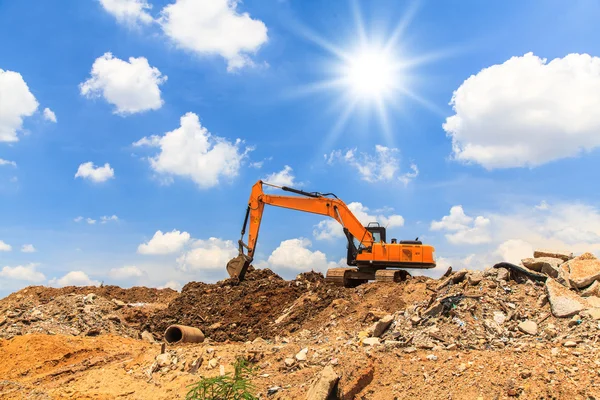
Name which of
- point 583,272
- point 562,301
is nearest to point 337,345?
point 562,301

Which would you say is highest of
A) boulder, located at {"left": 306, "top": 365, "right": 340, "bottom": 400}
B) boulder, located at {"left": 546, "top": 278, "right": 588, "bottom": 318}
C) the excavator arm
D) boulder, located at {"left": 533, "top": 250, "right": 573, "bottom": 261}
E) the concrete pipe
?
the excavator arm

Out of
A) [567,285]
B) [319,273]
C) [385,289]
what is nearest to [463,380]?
[567,285]

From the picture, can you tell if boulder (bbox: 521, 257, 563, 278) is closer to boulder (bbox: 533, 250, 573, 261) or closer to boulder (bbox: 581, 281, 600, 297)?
Result: boulder (bbox: 533, 250, 573, 261)

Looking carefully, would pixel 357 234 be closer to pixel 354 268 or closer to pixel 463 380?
pixel 354 268

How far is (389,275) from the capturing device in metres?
17.6

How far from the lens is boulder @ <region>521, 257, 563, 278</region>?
1188 centimetres

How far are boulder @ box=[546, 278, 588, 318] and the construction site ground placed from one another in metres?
0.18

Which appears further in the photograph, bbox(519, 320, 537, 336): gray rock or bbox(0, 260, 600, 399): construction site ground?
bbox(519, 320, 537, 336): gray rock

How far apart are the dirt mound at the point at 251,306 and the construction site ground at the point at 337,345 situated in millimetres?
61

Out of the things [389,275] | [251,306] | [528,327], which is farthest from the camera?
[389,275]

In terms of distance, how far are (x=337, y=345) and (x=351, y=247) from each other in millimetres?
9006

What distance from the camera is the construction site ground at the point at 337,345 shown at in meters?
7.50

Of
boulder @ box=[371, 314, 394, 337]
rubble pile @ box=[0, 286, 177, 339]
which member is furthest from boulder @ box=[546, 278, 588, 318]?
rubble pile @ box=[0, 286, 177, 339]

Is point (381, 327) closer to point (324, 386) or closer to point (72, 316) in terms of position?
point (324, 386)
